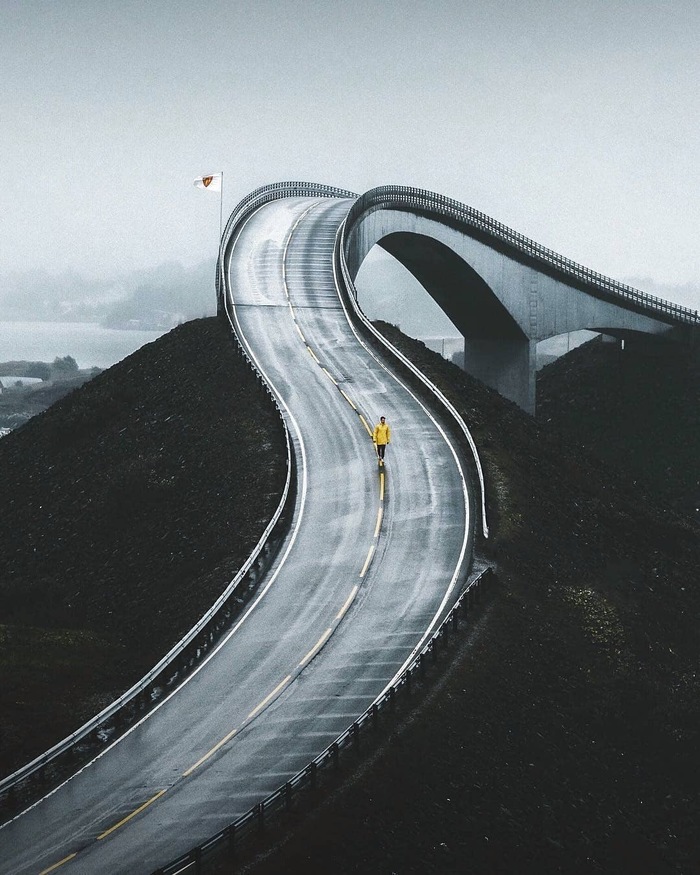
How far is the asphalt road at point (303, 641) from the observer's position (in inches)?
701

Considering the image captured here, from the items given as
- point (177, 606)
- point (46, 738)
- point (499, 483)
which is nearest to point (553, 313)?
point (499, 483)

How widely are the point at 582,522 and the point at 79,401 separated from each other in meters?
28.9

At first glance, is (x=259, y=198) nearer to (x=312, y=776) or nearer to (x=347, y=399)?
(x=347, y=399)

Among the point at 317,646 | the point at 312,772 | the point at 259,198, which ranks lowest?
the point at 317,646

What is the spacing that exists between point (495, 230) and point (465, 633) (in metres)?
52.9

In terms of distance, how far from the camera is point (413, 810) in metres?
18.8

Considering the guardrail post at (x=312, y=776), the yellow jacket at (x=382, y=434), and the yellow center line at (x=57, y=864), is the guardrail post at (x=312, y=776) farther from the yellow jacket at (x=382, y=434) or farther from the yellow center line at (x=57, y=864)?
the yellow jacket at (x=382, y=434)

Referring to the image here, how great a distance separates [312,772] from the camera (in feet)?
61.6

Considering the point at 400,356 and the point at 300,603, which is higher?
the point at 400,356

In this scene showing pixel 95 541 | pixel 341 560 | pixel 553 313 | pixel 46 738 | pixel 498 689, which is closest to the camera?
pixel 46 738

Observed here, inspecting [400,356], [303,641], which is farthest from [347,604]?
[400,356]

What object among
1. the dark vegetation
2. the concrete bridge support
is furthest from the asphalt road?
the concrete bridge support

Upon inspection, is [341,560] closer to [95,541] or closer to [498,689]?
[498,689]

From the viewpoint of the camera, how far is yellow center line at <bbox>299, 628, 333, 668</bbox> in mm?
24203
